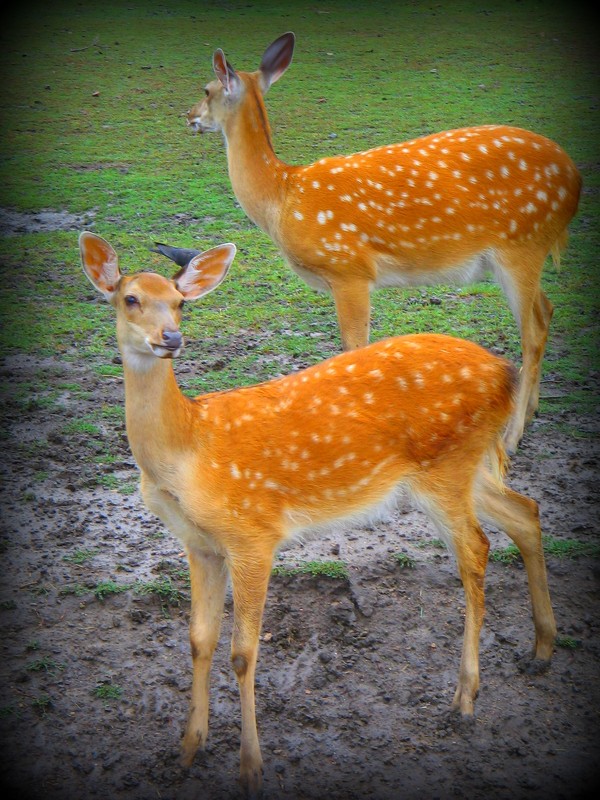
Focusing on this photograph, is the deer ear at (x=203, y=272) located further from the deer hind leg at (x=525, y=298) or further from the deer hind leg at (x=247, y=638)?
the deer hind leg at (x=525, y=298)

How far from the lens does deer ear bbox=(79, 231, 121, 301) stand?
150 inches

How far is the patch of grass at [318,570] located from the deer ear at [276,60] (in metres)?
3.29

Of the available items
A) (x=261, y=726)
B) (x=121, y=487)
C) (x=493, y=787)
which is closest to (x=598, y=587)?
(x=493, y=787)

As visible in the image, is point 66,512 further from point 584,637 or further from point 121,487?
point 584,637

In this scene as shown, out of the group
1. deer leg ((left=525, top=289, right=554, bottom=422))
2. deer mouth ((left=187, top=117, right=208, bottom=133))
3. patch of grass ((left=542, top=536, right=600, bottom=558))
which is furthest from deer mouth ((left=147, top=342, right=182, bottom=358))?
deer mouth ((left=187, top=117, right=208, bottom=133))

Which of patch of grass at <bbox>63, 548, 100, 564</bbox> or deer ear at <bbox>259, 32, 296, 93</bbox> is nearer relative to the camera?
patch of grass at <bbox>63, 548, 100, 564</bbox>

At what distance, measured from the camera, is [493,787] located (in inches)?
146

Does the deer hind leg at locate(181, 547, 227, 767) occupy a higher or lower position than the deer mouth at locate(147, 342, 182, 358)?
lower

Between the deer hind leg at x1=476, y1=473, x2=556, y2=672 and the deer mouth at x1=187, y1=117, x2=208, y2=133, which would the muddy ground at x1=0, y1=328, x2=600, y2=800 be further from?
the deer mouth at x1=187, y1=117, x2=208, y2=133

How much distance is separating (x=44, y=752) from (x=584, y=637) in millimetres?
2272

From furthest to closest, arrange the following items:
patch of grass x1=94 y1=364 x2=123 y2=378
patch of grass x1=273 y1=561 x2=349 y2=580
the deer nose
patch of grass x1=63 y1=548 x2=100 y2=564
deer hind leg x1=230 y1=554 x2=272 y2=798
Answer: patch of grass x1=94 y1=364 x2=123 y2=378 → patch of grass x1=63 y1=548 x2=100 y2=564 → patch of grass x1=273 y1=561 x2=349 y2=580 → deer hind leg x1=230 y1=554 x2=272 y2=798 → the deer nose

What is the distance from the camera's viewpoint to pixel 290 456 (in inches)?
156

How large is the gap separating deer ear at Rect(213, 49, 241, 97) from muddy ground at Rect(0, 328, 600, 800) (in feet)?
8.25

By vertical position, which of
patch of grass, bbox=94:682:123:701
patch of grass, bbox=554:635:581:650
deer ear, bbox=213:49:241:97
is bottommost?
patch of grass, bbox=554:635:581:650
